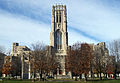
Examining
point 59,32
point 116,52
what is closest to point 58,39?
point 59,32

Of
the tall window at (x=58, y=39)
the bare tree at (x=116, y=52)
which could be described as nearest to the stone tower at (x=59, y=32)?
the tall window at (x=58, y=39)

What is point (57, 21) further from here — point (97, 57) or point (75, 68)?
point (75, 68)

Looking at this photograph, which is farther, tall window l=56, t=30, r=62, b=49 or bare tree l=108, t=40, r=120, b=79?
tall window l=56, t=30, r=62, b=49

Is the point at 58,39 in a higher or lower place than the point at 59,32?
lower

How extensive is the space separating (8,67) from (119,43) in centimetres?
4076

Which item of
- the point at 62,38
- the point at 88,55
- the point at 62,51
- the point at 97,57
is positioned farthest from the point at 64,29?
the point at 88,55

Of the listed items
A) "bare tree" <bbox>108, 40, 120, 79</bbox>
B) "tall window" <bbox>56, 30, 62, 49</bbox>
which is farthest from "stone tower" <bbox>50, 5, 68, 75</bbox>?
"bare tree" <bbox>108, 40, 120, 79</bbox>

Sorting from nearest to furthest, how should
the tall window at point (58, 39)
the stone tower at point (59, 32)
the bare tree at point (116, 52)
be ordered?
the bare tree at point (116, 52), the stone tower at point (59, 32), the tall window at point (58, 39)

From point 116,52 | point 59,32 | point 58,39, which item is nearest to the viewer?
point 116,52

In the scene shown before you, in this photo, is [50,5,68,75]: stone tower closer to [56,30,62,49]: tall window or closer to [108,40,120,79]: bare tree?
[56,30,62,49]: tall window

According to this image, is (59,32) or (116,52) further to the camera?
(59,32)

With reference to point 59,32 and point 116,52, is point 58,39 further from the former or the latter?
point 116,52

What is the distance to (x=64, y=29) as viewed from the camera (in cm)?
10438

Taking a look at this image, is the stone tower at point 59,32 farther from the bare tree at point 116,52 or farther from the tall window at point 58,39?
the bare tree at point 116,52
